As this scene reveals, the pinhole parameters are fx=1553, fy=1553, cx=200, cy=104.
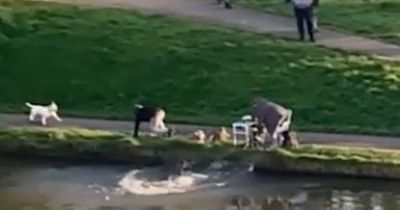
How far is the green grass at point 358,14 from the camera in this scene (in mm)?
A: 35091

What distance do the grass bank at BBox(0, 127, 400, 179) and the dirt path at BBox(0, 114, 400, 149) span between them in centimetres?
84

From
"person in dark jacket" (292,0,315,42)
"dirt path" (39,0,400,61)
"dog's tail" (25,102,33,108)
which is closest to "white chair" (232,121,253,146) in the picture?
"dog's tail" (25,102,33,108)

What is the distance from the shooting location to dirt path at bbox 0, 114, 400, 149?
28.0m

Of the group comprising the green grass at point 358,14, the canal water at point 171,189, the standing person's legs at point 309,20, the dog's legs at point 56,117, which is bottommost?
the canal water at point 171,189

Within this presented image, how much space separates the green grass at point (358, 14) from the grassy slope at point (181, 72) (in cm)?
229

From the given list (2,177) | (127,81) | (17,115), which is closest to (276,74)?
(127,81)

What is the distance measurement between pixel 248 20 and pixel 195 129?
782 centimetres

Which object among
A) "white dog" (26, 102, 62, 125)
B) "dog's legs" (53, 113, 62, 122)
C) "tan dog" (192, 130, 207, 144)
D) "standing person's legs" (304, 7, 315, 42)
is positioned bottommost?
"tan dog" (192, 130, 207, 144)

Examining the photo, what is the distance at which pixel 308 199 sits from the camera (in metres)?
25.1

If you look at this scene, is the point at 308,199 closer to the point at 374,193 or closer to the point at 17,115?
the point at 374,193

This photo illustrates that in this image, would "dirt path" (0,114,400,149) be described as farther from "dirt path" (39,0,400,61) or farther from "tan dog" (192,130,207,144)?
"dirt path" (39,0,400,61)

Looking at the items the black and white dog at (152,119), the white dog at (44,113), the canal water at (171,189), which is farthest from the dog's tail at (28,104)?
the canal water at (171,189)

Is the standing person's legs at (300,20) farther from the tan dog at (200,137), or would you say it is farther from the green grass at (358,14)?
the tan dog at (200,137)

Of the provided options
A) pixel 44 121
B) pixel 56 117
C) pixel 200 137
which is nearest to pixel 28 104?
pixel 56 117
